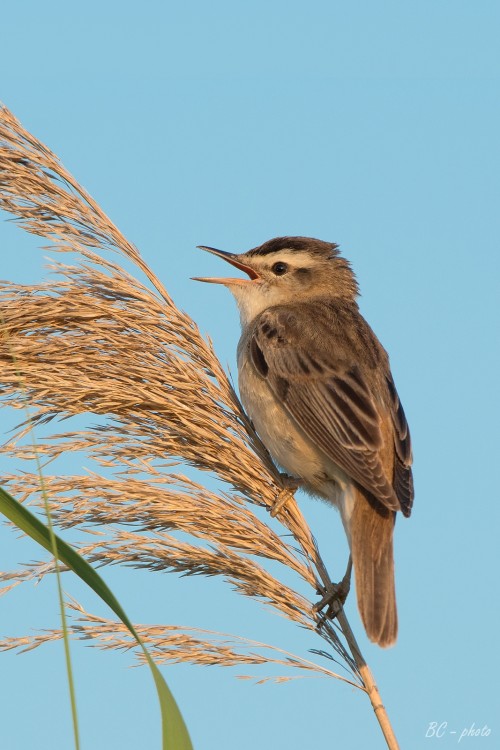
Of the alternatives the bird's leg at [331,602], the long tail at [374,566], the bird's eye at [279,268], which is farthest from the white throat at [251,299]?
the bird's leg at [331,602]

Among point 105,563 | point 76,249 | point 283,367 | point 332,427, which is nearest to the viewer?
point 105,563

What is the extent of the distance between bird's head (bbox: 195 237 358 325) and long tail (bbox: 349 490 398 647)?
166 cm

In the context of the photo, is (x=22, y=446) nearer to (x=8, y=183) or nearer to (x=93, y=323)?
(x=93, y=323)

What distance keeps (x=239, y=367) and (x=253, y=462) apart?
1.44m

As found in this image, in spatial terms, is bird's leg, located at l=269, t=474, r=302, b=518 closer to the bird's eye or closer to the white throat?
the white throat

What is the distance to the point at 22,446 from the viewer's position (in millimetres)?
3205

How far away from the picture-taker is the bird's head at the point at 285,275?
208 inches

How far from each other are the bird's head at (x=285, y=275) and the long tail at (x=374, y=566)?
166cm

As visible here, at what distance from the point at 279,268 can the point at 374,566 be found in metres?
2.27

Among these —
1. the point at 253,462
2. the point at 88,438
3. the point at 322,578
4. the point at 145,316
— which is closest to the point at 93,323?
the point at 145,316

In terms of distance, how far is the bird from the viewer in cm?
378

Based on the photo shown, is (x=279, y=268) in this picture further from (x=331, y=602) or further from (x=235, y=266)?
(x=331, y=602)

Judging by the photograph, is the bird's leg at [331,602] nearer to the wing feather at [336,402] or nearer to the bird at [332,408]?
the bird at [332,408]

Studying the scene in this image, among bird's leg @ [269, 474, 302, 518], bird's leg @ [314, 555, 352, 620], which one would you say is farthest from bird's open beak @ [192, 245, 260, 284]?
bird's leg @ [314, 555, 352, 620]
